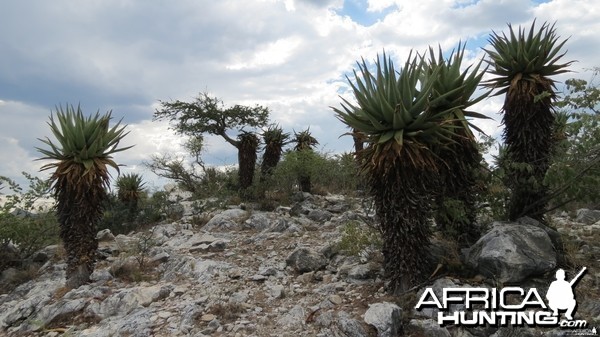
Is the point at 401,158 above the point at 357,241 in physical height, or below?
above

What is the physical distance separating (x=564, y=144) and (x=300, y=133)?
13.1 metres

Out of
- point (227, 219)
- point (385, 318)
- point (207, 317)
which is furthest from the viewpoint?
point (227, 219)

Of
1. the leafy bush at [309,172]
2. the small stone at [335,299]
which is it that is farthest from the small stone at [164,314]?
the leafy bush at [309,172]

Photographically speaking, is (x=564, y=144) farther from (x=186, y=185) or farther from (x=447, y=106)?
(x=186, y=185)

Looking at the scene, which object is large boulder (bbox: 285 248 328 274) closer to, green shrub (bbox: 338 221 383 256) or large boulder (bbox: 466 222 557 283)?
green shrub (bbox: 338 221 383 256)

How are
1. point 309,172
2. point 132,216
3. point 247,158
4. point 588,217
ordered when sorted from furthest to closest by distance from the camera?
point 247,158 → point 309,172 → point 132,216 → point 588,217

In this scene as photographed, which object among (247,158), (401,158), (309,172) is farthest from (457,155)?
(247,158)

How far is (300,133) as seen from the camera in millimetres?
19953

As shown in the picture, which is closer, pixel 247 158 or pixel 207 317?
pixel 207 317

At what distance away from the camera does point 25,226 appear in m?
12.1

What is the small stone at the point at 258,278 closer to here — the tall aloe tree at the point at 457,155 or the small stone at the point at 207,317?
the small stone at the point at 207,317

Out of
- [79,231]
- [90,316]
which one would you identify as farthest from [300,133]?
[90,316]

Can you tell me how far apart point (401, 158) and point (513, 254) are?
88.6 inches

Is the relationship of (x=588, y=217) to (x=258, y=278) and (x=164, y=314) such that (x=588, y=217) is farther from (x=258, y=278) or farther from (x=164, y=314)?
(x=164, y=314)
